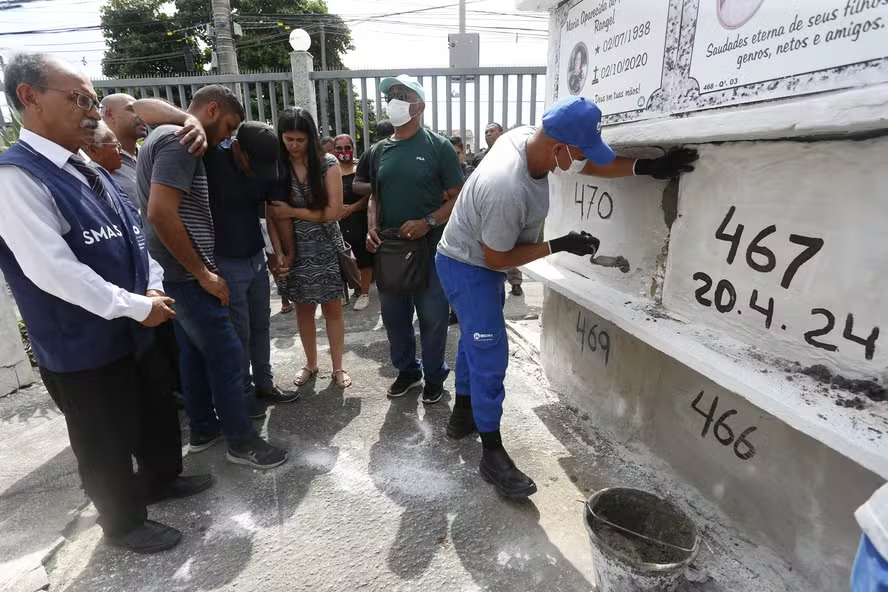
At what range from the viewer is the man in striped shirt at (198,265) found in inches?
81.9

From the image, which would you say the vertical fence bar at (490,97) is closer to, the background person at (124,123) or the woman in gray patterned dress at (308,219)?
the woman in gray patterned dress at (308,219)

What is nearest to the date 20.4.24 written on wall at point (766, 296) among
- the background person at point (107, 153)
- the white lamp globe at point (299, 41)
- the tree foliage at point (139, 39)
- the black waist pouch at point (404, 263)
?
the black waist pouch at point (404, 263)

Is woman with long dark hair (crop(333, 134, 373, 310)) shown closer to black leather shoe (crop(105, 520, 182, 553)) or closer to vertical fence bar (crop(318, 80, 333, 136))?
vertical fence bar (crop(318, 80, 333, 136))

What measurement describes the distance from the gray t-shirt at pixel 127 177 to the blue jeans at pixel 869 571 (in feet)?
11.0

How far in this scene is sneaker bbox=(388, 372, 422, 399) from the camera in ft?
10.6

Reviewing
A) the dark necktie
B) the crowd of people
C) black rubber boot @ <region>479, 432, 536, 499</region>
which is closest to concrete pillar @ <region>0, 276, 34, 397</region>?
the crowd of people

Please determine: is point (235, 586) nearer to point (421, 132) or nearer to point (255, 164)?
point (255, 164)

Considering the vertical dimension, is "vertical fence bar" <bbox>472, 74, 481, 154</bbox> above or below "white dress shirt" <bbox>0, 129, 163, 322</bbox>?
above

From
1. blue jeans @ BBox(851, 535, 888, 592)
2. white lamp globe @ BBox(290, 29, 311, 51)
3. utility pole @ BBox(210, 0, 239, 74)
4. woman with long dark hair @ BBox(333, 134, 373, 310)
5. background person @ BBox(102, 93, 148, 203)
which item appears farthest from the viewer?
utility pole @ BBox(210, 0, 239, 74)

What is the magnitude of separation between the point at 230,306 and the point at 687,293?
2298mm

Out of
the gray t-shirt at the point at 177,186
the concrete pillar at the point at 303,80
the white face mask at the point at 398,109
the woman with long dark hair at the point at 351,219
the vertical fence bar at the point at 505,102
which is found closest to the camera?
the gray t-shirt at the point at 177,186

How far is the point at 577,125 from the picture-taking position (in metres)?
1.83

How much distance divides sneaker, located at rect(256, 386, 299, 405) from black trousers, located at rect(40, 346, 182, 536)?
974 millimetres

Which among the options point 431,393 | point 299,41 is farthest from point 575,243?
point 299,41
